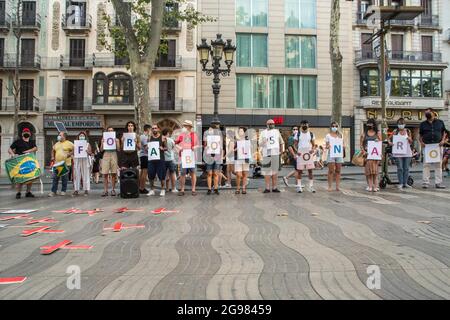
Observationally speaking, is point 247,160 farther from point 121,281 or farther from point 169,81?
point 169,81

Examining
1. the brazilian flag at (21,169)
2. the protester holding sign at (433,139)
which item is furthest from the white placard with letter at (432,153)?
the brazilian flag at (21,169)

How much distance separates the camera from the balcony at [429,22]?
37125mm

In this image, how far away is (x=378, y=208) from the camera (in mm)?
7859

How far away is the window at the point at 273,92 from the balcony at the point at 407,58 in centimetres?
551

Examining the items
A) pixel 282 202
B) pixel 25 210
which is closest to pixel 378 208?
pixel 282 202

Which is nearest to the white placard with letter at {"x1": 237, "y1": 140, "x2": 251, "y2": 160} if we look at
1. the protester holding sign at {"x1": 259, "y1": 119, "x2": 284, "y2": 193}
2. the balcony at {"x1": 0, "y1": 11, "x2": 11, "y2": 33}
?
the protester holding sign at {"x1": 259, "y1": 119, "x2": 284, "y2": 193}

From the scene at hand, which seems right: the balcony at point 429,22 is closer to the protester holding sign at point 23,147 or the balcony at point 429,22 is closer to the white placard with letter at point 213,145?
the white placard with letter at point 213,145

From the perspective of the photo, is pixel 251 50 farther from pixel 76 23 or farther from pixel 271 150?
pixel 271 150

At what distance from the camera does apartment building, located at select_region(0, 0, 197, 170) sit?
1373 inches

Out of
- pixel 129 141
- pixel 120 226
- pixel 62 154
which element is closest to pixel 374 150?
pixel 129 141

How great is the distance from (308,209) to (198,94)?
28.4 metres

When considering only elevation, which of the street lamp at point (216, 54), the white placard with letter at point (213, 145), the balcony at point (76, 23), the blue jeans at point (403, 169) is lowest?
the blue jeans at point (403, 169)
